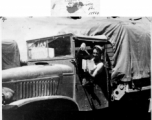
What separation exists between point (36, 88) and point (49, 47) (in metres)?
0.54

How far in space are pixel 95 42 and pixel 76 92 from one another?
69 centimetres

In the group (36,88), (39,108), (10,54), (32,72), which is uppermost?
(10,54)

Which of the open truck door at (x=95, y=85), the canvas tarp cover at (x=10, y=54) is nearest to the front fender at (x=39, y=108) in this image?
the open truck door at (x=95, y=85)

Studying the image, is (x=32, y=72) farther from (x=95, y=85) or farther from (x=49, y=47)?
(x=95, y=85)

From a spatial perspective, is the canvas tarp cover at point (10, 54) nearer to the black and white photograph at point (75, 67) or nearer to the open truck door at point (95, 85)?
the black and white photograph at point (75, 67)

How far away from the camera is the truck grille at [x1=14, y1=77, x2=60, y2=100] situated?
2684mm

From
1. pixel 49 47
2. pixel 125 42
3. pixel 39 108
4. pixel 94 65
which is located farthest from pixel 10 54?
pixel 125 42

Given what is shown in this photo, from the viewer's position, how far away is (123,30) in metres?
2.84

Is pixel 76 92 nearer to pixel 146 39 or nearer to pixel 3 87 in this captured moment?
pixel 3 87

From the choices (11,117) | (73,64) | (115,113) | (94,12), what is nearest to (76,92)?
(73,64)

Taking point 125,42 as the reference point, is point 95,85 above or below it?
below

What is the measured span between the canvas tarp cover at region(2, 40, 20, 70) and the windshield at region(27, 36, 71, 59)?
6.5 inches

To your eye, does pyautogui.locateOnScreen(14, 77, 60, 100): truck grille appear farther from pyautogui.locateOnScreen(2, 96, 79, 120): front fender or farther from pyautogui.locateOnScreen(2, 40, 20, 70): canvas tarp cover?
pyautogui.locateOnScreen(2, 40, 20, 70): canvas tarp cover

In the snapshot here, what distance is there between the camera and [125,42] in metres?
2.83
